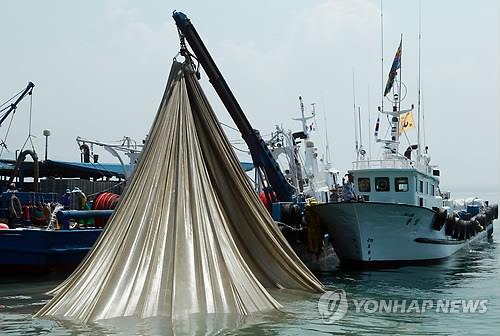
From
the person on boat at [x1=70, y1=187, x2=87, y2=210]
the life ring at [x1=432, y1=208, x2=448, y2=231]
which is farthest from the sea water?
the person on boat at [x1=70, y1=187, x2=87, y2=210]

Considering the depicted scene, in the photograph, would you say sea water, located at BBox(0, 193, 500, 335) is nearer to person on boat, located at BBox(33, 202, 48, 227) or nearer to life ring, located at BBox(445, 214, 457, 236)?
person on boat, located at BBox(33, 202, 48, 227)

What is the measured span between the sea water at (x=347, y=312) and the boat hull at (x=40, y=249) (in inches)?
15.0

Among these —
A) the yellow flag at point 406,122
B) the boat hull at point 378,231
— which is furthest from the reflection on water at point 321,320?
the yellow flag at point 406,122

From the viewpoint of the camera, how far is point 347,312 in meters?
12.4

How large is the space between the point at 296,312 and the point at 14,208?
35.5 ft

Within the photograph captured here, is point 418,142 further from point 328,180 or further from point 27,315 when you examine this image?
point 27,315

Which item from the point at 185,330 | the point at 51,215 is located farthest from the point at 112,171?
the point at 185,330

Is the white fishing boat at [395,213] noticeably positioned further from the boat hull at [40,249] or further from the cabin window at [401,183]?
the boat hull at [40,249]

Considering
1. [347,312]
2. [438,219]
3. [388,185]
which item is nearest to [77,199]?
[388,185]

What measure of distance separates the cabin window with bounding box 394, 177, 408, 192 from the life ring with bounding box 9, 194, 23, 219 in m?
12.0

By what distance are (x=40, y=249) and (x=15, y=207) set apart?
9.30ft

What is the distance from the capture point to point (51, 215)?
18.8m

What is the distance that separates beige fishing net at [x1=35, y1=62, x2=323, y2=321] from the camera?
31.9 feet

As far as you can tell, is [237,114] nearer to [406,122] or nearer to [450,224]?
[406,122]
